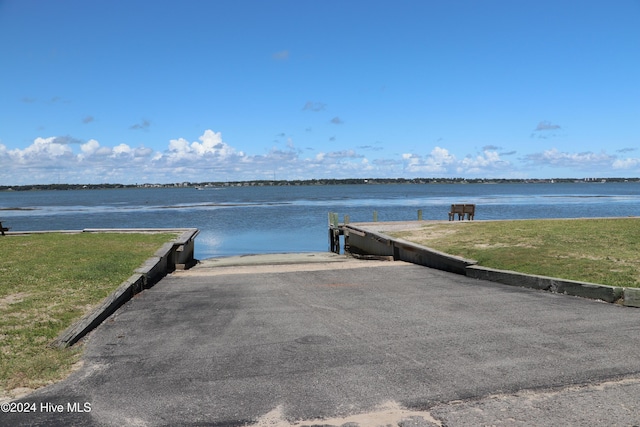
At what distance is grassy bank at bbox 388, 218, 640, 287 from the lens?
10469mm

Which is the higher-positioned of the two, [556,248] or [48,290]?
[556,248]

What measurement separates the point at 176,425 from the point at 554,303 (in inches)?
259

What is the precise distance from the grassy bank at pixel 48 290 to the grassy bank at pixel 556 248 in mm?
8224

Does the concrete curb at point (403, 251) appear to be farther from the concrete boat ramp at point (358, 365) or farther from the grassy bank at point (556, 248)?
the concrete boat ramp at point (358, 365)

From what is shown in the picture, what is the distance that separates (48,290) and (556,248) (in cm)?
1126

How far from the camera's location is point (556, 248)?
44.1 feet

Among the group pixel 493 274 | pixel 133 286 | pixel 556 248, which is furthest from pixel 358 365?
pixel 556 248

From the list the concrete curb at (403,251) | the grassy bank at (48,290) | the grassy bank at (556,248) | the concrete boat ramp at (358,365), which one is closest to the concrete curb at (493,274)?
the concrete curb at (403,251)

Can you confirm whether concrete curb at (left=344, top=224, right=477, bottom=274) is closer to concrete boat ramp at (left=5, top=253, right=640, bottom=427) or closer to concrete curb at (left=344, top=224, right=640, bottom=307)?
concrete curb at (left=344, top=224, right=640, bottom=307)

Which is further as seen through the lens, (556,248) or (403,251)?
(403,251)

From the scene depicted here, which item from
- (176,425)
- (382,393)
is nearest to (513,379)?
(382,393)

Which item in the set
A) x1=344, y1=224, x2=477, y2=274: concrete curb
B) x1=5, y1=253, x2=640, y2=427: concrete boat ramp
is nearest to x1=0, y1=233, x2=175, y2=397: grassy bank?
x1=5, y1=253, x2=640, y2=427: concrete boat ramp

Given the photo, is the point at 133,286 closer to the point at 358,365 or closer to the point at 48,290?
the point at 48,290

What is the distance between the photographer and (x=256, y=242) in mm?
39062
